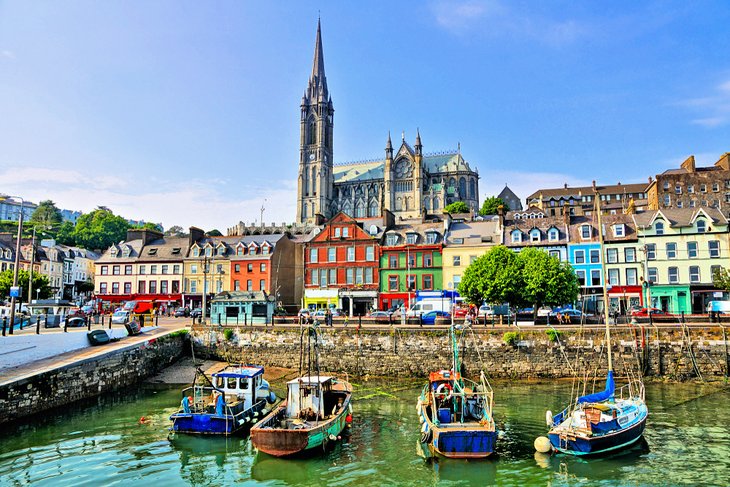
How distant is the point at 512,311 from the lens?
46.9m

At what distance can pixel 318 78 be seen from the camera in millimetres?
156250

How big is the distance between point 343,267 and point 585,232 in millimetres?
26312

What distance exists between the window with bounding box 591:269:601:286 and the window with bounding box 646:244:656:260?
15.6 ft

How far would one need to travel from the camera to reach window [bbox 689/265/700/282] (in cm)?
4947

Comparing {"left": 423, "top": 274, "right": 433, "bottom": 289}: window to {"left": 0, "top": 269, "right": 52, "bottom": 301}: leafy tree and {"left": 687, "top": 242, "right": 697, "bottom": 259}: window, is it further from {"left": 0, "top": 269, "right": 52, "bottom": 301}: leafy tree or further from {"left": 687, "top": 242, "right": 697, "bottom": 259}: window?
{"left": 0, "top": 269, "right": 52, "bottom": 301}: leafy tree

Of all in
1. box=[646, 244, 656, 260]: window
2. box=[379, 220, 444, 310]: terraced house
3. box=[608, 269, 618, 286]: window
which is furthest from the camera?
box=[379, 220, 444, 310]: terraced house

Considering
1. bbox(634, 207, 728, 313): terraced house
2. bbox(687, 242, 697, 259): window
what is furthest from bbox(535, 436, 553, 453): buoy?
bbox(687, 242, 697, 259): window

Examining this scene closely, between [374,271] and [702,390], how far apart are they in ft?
113

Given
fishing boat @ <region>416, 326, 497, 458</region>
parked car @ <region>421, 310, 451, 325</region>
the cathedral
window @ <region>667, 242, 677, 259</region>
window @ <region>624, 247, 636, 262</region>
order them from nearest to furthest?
fishing boat @ <region>416, 326, 497, 458</region>
parked car @ <region>421, 310, 451, 325</region>
window @ <region>667, 242, 677, 259</region>
window @ <region>624, 247, 636, 262</region>
the cathedral

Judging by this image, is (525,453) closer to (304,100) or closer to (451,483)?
(451,483)

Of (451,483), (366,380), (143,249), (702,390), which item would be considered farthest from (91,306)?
(702,390)

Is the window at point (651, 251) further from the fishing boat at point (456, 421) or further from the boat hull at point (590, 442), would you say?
the boat hull at point (590, 442)

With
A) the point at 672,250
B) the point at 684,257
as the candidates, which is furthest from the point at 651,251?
the point at 684,257

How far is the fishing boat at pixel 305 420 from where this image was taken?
18.7 m
